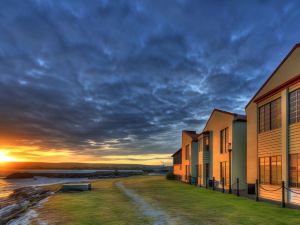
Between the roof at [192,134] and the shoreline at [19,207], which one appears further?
the roof at [192,134]

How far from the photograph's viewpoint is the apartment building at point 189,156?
44.5 meters

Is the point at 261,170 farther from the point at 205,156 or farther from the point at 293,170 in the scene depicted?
the point at 205,156

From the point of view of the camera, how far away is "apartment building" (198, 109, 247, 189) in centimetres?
2870

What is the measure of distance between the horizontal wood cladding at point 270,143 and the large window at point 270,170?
0.38m

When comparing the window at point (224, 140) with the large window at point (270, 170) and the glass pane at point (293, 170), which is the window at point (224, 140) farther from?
the glass pane at point (293, 170)

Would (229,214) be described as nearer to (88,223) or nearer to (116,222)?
(116,222)

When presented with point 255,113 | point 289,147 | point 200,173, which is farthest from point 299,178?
point 200,173

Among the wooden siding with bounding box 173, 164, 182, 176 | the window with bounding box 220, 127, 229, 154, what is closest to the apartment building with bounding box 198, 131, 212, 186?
the window with bounding box 220, 127, 229, 154

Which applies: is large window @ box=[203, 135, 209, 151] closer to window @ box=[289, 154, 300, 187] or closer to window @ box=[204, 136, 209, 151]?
window @ box=[204, 136, 209, 151]

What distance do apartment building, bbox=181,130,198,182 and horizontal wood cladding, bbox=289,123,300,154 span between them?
81.3 ft

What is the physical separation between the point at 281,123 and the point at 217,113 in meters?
13.4

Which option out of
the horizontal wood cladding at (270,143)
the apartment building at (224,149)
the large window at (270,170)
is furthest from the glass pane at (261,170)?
the apartment building at (224,149)

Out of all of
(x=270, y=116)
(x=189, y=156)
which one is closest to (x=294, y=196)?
(x=270, y=116)

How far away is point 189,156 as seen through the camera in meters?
46.7
